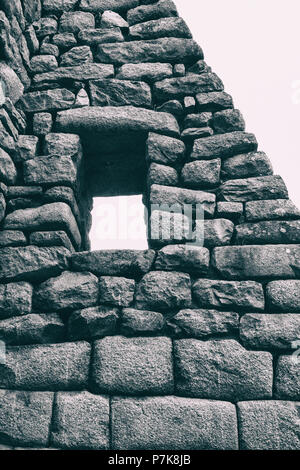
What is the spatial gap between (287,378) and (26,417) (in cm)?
148

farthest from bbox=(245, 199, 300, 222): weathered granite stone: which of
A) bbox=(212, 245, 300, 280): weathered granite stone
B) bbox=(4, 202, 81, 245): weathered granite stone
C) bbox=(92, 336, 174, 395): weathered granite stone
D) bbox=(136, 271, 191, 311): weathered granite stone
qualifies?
bbox=(4, 202, 81, 245): weathered granite stone

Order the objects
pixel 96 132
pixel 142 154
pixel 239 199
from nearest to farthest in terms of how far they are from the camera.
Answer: pixel 239 199 → pixel 96 132 → pixel 142 154

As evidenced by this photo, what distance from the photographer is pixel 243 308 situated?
8.14 feet

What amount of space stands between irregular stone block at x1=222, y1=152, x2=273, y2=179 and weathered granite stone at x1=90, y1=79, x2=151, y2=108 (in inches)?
32.4

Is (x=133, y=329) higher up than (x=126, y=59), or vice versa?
(x=126, y=59)

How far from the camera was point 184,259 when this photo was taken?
2621mm

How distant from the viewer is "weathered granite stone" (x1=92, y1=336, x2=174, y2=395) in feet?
7.54

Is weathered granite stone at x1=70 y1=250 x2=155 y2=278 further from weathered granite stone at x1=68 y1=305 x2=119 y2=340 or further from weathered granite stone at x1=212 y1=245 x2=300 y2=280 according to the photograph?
weathered granite stone at x1=212 y1=245 x2=300 y2=280

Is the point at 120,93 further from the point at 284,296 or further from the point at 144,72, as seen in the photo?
the point at 284,296

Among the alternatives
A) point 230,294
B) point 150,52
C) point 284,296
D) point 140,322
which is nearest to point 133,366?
point 140,322

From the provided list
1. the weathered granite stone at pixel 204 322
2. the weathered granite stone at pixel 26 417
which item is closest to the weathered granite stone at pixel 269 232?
the weathered granite stone at pixel 204 322
